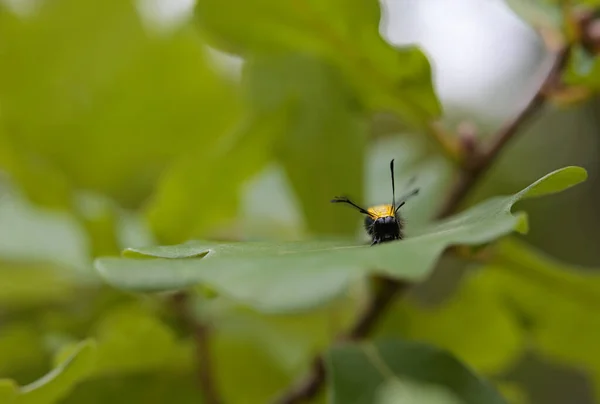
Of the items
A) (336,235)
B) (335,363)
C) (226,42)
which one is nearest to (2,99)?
(226,42)

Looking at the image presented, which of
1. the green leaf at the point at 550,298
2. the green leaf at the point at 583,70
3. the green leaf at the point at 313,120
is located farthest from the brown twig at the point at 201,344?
the green leaf at the point at 583,70

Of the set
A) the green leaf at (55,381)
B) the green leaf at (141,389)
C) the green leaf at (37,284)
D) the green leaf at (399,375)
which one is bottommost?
the green leaf at (141,389)

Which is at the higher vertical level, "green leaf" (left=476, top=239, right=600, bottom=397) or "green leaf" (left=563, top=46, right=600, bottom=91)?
"green leaf" (left=563, top=46, right=600, bottom=91)

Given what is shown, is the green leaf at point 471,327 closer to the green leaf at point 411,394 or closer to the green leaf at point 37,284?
the green leaf at point 411,394

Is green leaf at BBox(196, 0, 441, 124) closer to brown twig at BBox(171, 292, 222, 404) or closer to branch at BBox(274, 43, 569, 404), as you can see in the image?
branch at BBox(274, 43, 569, 404)

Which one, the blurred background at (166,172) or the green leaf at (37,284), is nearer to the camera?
the blurred background at (166,172)

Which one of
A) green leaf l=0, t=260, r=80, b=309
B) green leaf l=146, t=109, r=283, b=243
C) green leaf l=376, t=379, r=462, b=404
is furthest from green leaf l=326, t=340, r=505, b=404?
green leaf l=0, t=260, r=80, b=309
